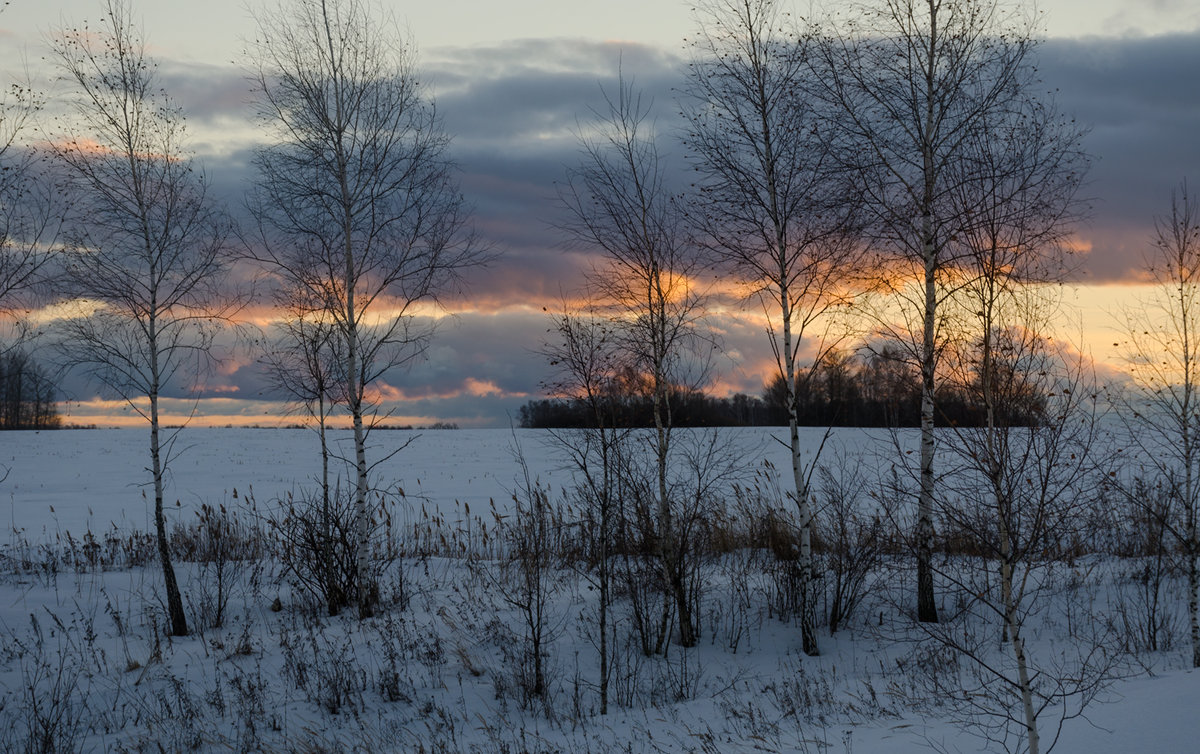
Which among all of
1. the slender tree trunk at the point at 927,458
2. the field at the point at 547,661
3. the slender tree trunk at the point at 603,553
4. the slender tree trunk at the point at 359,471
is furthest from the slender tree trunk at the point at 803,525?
the slender tree trunk at the point at 359,471

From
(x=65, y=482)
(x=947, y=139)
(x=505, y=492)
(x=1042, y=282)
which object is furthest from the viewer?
(x=65, y=482)

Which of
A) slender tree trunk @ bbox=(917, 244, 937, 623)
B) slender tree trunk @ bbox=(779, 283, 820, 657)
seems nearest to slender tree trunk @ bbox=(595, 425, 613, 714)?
slender tree trunk @ bbox=(779, 283, 820, 657)

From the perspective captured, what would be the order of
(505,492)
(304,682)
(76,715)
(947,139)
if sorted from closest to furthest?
(76,715)
(304,682)
(947,139)
(505,492)

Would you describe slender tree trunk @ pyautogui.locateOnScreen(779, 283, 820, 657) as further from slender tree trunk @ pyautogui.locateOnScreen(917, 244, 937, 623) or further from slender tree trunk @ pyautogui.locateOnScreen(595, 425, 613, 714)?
slender tree trunk @ pyautogui.locateOnScreen(595, 425, 613, 714)

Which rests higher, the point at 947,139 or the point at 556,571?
the point at 947,139

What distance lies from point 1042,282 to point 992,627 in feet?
20.5

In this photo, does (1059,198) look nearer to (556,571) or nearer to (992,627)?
(992,627)

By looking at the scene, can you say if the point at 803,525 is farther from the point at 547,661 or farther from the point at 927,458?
the point at 547,661

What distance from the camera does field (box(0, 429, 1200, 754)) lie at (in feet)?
27.9

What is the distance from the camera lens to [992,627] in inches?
480

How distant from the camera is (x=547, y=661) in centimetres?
1152

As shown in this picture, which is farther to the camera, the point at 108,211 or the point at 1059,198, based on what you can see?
the point at 108,211

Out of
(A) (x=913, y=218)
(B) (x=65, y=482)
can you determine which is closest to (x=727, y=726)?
(A) (x=913, y=218)

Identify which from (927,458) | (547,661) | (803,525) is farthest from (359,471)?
(927,458)
